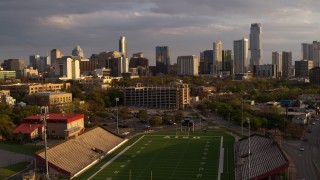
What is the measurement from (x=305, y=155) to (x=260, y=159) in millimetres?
5056

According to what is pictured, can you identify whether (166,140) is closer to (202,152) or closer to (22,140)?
(202,152)

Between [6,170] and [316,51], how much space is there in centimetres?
18242

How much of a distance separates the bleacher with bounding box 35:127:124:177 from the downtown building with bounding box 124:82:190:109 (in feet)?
104

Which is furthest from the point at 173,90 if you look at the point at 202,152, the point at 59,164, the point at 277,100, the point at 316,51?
the point at 316,51

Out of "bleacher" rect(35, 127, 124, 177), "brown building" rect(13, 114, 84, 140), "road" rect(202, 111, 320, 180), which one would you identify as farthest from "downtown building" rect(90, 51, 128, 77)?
"bleacher" rect(35, 127, 124, 177)

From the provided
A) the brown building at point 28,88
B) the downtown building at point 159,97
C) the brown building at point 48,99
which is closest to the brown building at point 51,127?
the brown building at point 48,99

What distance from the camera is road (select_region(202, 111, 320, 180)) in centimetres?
2355

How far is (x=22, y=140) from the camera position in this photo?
35.9 m

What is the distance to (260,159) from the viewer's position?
82.3 ft

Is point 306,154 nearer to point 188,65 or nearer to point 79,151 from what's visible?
point 79,151

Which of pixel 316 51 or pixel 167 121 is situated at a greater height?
pixel 316 51

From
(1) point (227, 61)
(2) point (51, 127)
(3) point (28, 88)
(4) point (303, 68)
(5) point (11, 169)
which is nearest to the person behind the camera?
(5) point (11, 169)

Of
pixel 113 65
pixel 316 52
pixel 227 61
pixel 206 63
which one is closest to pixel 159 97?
pixel 113 65

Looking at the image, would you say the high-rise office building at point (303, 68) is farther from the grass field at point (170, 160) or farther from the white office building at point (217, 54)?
the grass field at point (170, 160)
